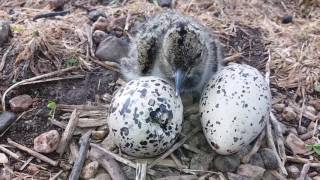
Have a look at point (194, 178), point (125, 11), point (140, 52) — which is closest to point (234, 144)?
point (194, 178)

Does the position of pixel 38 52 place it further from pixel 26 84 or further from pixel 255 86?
pixel 255 86

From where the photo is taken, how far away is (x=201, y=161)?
11.6ft

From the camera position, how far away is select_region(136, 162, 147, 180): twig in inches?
134

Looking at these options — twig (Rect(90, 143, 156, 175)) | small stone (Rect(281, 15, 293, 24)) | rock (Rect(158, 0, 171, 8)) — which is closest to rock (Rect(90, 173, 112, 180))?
twig (Rect(90, 143, 156, 175))

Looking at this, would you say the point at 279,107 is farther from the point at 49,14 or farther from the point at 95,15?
the point at 49,14

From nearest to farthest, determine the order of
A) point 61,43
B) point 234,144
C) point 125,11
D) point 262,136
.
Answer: point 234,144 → point 262,136 → point 61,43 → point 125,11

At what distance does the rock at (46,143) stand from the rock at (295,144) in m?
1.58

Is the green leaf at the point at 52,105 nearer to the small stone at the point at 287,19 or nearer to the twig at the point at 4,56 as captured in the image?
the twig at the point at 4,56

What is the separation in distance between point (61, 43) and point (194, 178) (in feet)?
5.41

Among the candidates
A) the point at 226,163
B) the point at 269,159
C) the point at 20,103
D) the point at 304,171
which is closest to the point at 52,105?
the point at 20,103

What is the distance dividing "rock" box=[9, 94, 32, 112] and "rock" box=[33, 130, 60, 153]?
35 centimetres

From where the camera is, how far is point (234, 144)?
132 inches

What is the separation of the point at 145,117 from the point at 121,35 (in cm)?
152

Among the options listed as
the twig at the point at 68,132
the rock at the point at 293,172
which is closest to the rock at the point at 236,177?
the rock at the point at 293,172
